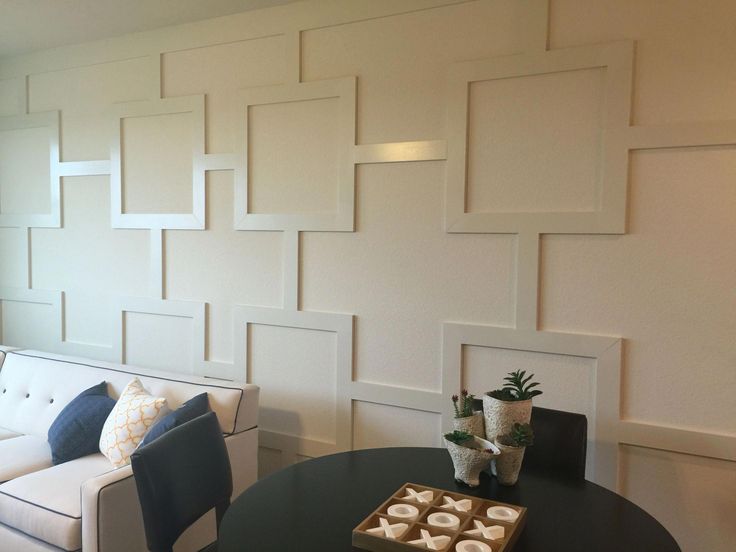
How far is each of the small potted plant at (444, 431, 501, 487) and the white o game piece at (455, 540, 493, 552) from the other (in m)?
0.33

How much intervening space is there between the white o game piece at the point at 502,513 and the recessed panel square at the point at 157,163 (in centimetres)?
232

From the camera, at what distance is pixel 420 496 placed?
56.3 inches

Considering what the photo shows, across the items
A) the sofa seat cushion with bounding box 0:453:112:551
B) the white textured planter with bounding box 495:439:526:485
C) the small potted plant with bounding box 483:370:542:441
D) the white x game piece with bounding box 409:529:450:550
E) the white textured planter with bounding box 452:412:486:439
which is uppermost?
the small potted plant with bounding box 483:370:542:441

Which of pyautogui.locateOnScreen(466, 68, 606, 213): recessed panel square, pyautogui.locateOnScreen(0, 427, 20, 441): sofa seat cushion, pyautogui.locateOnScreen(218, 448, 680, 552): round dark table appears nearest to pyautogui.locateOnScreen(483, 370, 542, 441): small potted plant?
pyautogui.locateOnScreen(218, 448, 680, 552): round dark table

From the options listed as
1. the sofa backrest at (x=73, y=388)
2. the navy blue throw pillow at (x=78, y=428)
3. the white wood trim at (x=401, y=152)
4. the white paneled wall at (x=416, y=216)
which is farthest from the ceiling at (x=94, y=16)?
the navy blue throw pillow at (x=78, y=428)

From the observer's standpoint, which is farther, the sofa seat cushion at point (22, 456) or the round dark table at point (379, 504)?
the sofa seat cushion at point (22, 456)

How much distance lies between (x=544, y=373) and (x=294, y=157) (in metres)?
1.54

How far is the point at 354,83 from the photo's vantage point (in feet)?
8.38

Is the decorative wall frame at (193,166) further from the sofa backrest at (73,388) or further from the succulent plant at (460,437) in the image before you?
the succulent plant at (460,437)

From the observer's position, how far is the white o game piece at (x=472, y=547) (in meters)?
1.18

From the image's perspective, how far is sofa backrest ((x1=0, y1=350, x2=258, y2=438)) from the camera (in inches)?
98.1

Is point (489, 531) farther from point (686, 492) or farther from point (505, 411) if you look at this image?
point (686, 492)

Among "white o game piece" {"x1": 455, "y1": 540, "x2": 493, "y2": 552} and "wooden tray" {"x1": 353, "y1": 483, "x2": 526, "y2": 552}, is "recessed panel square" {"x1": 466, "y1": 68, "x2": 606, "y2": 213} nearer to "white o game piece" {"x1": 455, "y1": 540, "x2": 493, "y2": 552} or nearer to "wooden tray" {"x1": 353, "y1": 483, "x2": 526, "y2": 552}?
"wooden tray" {"x1": 353, "y1": 483, "x2": 526, "y2": 552}

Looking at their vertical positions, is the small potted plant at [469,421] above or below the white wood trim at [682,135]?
below
